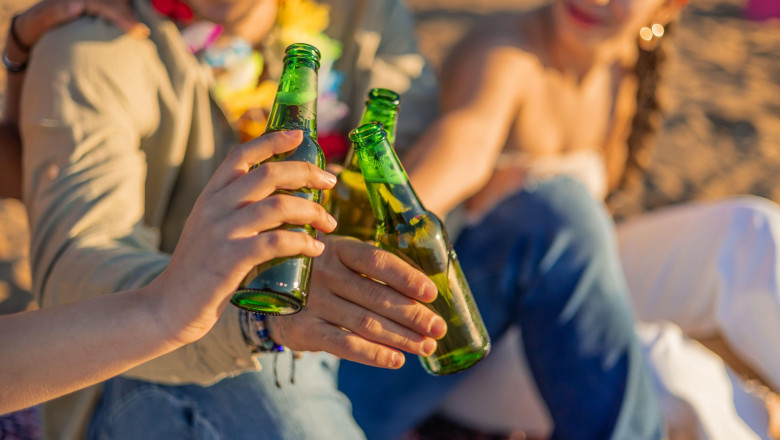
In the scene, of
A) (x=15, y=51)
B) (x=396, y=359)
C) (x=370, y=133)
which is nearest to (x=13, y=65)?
(x=15, y=51)

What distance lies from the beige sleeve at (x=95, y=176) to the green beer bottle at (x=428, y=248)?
11.4 inches

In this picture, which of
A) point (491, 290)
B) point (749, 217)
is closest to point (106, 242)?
point (491, 290)

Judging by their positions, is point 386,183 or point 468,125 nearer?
point 386,183

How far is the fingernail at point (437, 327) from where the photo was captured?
2.79 feet

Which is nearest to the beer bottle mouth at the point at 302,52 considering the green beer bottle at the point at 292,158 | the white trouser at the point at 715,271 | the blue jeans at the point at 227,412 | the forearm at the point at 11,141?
the green beer bottle at the point at 292,158

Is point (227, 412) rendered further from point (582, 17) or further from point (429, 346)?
point (582, 17)

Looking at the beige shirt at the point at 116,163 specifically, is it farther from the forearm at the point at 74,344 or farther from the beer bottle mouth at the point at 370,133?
the beer bottle mouth at the point at 370,133

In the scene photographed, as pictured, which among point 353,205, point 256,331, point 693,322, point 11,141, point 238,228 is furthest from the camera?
point 693,322

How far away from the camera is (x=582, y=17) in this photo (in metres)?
1.77

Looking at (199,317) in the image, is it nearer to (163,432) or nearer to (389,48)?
(163,432)

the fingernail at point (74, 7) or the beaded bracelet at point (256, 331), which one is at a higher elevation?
the fingernail at point (74, 7)

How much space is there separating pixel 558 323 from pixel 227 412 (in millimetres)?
721

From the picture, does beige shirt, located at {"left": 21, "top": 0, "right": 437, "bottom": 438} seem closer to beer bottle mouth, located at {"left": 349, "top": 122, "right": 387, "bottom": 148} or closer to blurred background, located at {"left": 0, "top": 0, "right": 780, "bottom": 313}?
beer bottle mouth, located at {"left": 349, "top": 122, "right": 387, "bottom": 148}

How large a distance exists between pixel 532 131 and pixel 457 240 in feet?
1.63
